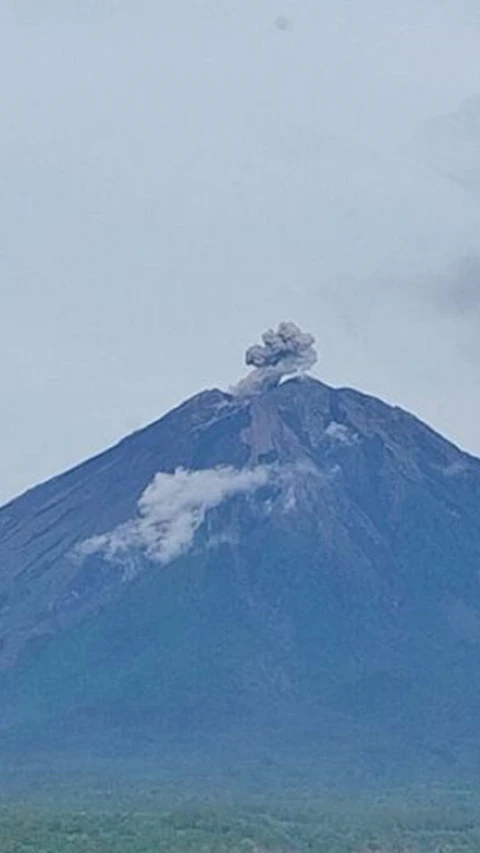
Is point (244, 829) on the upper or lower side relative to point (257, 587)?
lower

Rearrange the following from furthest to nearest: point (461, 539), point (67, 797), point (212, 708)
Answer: point (461, 539), point (212, 708), point (67, 797)

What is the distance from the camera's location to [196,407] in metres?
156

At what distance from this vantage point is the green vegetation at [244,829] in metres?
82.8

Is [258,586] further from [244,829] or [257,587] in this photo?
[244,829]

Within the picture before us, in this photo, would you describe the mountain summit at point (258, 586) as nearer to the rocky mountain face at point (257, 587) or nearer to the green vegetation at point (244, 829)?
the rocky mountain face at point (257, 587)

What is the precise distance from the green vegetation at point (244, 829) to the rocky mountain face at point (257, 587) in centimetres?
2285

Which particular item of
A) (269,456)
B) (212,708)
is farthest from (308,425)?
(212,708)

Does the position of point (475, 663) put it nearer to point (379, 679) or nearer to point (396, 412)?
point (379, 679)

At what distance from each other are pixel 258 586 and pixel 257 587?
0.07 metres

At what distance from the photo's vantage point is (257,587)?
467 ft

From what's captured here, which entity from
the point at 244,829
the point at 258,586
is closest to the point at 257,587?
the point at 258,586

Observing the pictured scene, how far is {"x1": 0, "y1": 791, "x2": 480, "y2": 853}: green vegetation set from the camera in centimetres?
8275

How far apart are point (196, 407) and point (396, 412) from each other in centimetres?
1042

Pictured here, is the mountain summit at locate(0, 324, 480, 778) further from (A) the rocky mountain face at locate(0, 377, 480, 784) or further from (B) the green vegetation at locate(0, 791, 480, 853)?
(B) the green vegetation at locate(0, 791, 480, 853)
